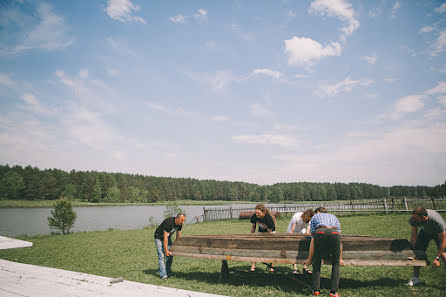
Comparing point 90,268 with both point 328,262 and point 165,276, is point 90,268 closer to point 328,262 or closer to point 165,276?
point 165,276

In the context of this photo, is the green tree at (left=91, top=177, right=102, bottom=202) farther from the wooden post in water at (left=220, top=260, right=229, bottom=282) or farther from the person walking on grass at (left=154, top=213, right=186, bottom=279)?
the wooden post in water at (left=220, top=260, right=229, bottom=282)

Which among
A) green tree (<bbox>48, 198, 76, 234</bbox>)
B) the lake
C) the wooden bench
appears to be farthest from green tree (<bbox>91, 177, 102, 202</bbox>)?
the wooden bench

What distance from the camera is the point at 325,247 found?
4.70 m

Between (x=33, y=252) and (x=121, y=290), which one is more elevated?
(x=121, y=290)

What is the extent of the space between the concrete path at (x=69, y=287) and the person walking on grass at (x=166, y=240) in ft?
5.58

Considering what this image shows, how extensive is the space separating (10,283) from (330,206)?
25896mm

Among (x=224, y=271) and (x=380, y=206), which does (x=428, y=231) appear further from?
(x=380, y=206)

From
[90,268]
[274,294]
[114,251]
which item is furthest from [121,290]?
[114,251]

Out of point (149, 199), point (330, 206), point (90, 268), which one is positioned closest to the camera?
point (90, 268)

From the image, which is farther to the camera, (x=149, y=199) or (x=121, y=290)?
(x=149, y=199)

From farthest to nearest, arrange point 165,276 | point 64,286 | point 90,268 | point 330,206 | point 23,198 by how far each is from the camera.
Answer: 1. point 23,198
2. point 330,206
3. point 90,268
4. point 165,276
5. point 64,286

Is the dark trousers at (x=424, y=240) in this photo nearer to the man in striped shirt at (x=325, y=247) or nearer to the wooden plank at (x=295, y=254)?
the wooden plank at (x=295, y=254)

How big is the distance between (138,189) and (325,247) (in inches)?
4192

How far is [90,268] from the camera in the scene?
26.5ft
